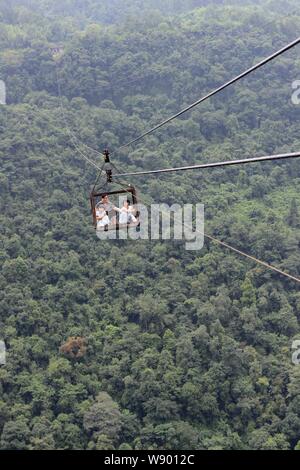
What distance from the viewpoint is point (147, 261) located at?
33.5m

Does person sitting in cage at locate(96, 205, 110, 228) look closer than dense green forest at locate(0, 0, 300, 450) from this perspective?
Yes

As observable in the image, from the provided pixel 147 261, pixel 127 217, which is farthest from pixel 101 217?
pixel 147 261

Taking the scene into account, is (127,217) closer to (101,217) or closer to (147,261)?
(101,217)

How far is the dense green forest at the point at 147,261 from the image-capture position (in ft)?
87.6

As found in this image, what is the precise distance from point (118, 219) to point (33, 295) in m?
17.1

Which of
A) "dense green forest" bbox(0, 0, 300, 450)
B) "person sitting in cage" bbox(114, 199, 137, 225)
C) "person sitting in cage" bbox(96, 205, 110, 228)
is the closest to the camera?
"person sitting in cage" bbox(96, 205, 110, 228)

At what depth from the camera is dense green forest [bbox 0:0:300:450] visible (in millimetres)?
26688

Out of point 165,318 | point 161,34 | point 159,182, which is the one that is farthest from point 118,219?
point 161,34

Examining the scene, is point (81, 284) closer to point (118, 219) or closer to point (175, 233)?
point (175, 233)

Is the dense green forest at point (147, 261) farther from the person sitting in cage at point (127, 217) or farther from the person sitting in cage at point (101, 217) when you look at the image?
the person sitting in cage at point (127, 217)

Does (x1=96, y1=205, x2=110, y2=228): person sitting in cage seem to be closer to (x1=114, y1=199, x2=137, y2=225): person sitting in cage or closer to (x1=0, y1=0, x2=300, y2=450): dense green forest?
(x1=114, y1=199, x2=137, y2=225): person sitting in cage

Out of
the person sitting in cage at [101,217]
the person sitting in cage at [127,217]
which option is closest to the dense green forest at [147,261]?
the person sitting in cage at [101,217]

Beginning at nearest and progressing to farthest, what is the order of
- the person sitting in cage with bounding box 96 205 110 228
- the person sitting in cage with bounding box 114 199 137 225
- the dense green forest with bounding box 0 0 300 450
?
the person sitting in cage with bounding box 96 205 110 228 < the person sitting in cage with bounding box 114 199 137 225 < the dense green forest with bounding box 0 0 300 450

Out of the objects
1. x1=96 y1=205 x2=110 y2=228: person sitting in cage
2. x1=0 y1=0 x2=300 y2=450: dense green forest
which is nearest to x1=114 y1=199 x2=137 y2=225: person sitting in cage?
x1=96 y1=205 x2=110 y2=228: person sitting in cage
